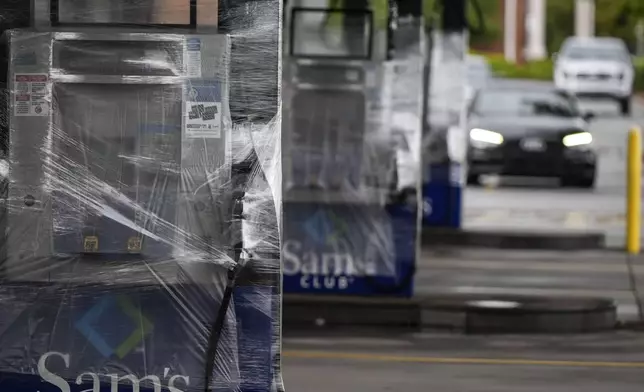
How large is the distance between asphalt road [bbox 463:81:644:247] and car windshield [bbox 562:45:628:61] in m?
15.0

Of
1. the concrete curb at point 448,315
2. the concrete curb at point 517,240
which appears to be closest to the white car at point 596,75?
the concrete curb at point 517,240

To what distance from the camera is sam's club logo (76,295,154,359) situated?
6.34 meters

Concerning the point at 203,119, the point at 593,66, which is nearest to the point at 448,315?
the point at 203,119

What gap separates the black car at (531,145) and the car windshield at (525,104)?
0.02m

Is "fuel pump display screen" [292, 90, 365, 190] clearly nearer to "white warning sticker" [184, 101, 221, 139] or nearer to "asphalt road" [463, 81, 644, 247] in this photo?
"white warning sticker" [184, 101, 221, 139]

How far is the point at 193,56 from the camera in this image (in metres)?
6.23

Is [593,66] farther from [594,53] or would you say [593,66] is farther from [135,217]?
[135,217]

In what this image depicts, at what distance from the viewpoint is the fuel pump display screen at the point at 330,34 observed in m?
10.7

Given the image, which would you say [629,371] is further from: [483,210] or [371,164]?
[483,210]

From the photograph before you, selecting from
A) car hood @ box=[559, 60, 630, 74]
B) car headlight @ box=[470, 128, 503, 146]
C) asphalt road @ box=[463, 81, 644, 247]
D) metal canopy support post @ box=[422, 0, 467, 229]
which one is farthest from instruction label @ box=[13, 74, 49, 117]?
car hood @ box=[559, 60, 630, 74]

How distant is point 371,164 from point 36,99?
471 centimetres

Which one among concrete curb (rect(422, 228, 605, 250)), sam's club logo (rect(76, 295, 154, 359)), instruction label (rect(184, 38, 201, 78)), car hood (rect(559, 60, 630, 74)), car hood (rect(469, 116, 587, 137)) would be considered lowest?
concrete curb (rect(422, 228, 605, 250))

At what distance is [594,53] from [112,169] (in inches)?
1436

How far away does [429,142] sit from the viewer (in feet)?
48.1
